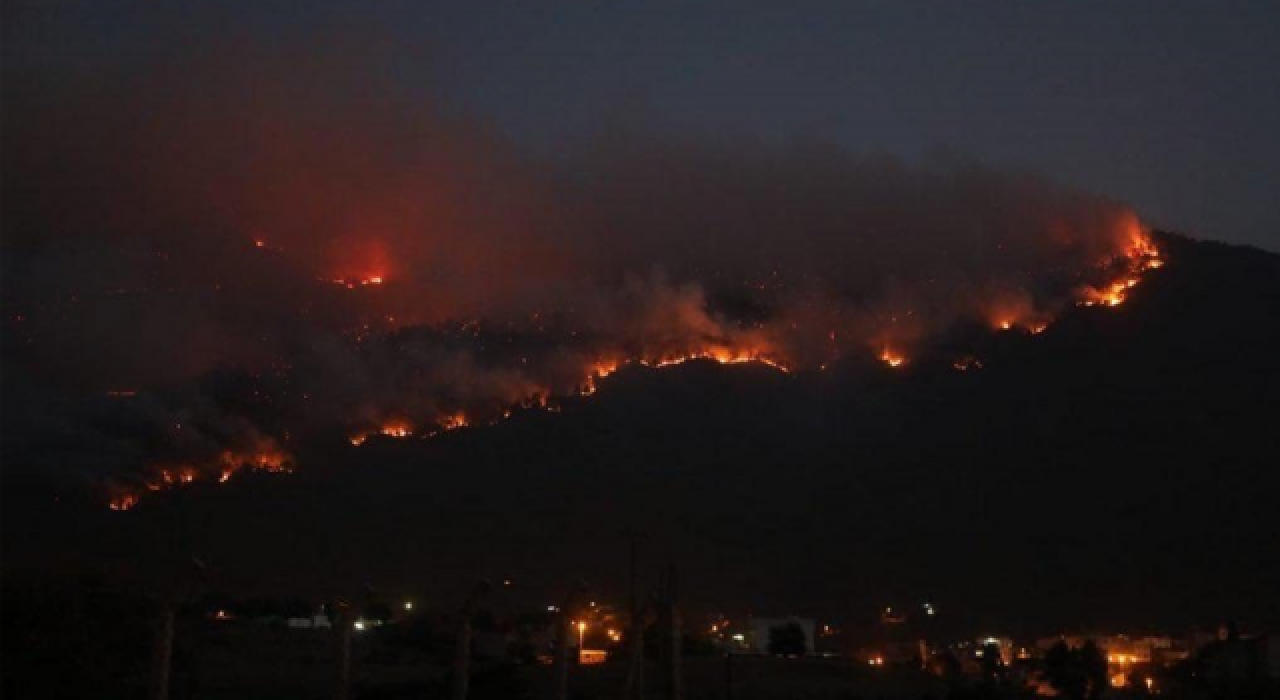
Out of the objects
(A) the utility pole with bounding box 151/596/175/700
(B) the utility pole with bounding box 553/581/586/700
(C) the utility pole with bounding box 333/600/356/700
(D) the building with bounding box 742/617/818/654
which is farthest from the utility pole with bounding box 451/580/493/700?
(D) the building with bounding box 742/617/818/654

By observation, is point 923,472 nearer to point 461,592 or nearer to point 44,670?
point 461,592

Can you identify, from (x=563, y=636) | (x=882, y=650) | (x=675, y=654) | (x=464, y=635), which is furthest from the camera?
(x=882, y=650)

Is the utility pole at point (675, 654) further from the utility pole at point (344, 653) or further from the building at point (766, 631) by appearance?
the building at point (766, 631)

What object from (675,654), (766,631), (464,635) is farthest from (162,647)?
(766,631)

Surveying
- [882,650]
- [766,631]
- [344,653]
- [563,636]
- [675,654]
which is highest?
[766,631]

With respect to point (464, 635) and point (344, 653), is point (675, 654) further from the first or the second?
point (344, 653)

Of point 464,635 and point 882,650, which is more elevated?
point 882,650

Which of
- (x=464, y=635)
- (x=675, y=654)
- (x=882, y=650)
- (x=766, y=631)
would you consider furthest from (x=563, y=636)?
(x=766, y=631)

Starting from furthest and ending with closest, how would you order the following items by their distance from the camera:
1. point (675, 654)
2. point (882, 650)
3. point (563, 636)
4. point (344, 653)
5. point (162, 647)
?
point (882, 650) < point (344, 653) < point (563, 636) < point (162, 647) < point (675, 654)

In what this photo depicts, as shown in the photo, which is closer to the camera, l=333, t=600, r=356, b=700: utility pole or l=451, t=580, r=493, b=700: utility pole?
l=451, t=580, r=493, b=700: utility pole

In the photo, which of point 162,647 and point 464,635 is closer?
point 162,647

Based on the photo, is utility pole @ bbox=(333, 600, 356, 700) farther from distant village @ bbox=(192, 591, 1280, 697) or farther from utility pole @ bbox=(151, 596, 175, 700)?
distant village @ bbox=(192, 591, 1280, 697)

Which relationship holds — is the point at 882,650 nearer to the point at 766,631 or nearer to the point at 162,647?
the point at 766,631

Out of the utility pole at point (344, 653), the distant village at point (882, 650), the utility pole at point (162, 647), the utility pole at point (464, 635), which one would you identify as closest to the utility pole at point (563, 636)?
the utility pole at point (464, 635)
